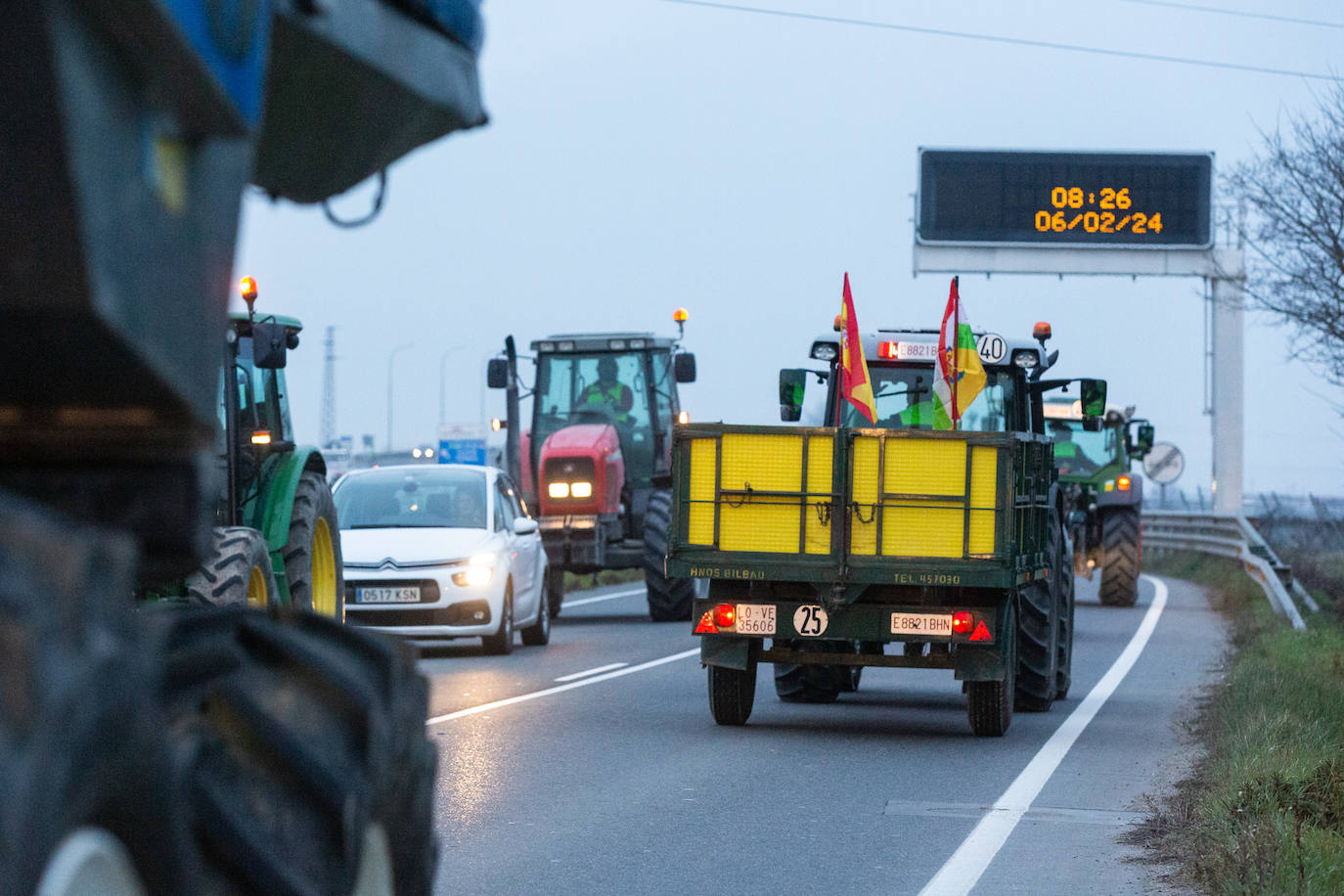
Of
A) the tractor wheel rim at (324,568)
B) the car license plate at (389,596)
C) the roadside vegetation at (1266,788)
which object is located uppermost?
the tractor wheel rim at (324,568)

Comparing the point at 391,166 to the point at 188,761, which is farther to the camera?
the point at 391,166

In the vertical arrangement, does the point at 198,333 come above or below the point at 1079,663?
above

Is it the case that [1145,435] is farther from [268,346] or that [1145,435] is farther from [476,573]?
[268,346]

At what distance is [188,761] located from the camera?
2.72 metres

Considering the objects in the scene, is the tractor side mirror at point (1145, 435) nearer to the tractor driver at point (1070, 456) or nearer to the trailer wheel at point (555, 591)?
the tractor driver at point (1070, 456)

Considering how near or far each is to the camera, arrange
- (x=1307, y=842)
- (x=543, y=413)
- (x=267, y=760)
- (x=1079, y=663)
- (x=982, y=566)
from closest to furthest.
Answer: (x=267, y=760) < (x=1307, y=842) < (x=982, y=566) < (x=1079, y=663) < (x=543, y=413)

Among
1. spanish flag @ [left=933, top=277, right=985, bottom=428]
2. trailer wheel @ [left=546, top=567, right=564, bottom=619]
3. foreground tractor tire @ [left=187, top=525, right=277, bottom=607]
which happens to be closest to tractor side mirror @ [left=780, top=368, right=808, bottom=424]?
spanish flag @ [left=933, top=277, right=985, bottom=428]

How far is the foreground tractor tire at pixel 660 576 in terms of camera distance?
958 inches

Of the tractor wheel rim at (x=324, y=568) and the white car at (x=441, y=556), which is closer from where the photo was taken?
the tractor wheel rim at (x=324, y=568)

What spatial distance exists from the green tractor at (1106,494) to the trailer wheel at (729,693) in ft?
52.2

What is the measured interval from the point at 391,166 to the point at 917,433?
905cm

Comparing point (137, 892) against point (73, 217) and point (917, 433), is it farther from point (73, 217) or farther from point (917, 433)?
point (917, 433)

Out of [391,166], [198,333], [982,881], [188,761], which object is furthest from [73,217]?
[982,881]

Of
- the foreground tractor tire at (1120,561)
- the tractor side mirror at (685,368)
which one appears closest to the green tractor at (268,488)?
the tractor side mirror at (685,368)
